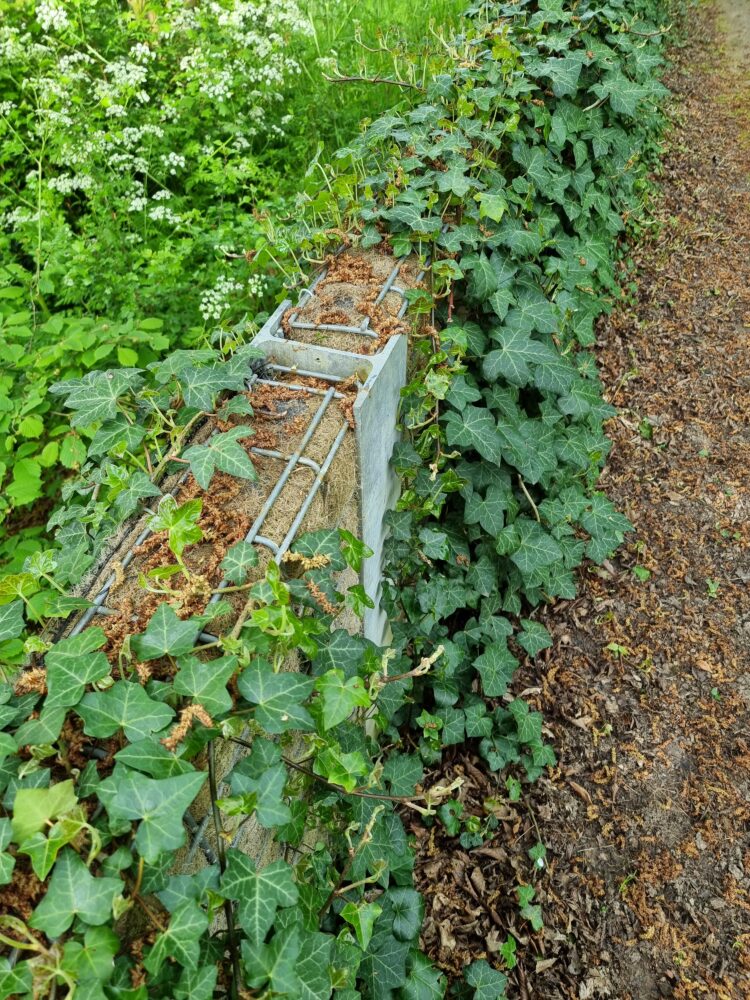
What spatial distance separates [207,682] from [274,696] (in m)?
0.13

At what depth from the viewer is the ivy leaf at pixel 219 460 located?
4.87 ft

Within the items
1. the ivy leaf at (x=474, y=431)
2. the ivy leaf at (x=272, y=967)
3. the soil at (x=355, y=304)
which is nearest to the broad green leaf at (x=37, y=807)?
the ivy leaf at (x=272, y=967)

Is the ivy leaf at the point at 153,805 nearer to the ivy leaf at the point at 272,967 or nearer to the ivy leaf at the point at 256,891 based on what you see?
the ivy leaf at the point at 256,891

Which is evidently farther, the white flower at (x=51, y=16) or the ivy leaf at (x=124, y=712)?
the white flower at (x=51, y=16)

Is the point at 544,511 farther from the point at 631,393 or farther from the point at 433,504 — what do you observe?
the point at 631,393

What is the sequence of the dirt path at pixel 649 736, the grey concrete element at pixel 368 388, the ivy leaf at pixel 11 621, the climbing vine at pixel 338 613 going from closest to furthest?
the climbing vine at pixel 338 613 < the ivy leaf at pixel 11 621 < the grey concrete element at pixel 368 388 < the dirt path at pixel 649 736

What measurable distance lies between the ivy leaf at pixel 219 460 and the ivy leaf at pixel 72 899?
797mm

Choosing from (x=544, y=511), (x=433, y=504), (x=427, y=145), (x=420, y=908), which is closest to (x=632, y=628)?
(x=544, y=511)

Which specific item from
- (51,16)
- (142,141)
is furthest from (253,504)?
(51,16)

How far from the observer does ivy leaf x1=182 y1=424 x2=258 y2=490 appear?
1.48 m

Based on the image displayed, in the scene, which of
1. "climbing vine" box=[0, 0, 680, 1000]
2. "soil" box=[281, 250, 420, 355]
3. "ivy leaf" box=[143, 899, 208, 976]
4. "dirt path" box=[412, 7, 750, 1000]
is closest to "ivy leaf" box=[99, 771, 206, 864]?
"climbing vine" box=[0, 0, 680, 1000]

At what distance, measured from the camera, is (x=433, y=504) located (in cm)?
238

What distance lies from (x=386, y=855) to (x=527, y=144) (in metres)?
3.00

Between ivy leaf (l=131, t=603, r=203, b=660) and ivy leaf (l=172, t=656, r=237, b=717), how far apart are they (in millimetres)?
29
